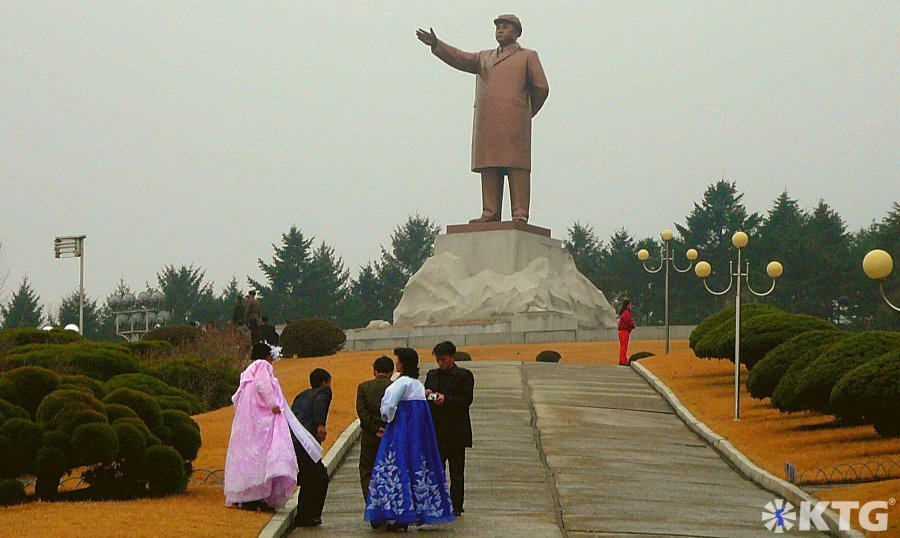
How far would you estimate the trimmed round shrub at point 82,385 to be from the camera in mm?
12820

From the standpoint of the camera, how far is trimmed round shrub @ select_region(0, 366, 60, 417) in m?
12.4

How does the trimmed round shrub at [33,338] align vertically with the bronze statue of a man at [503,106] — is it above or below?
below

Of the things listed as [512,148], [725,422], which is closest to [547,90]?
[512,148]

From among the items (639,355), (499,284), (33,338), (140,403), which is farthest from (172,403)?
(499,284)

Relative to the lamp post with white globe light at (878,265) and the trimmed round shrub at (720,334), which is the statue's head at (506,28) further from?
the lamp post with white globe light at (878,265)

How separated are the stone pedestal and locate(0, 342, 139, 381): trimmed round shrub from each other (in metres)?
18.1

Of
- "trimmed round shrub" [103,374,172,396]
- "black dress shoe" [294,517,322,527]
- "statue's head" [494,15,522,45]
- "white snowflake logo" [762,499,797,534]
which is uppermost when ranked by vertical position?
"statue's head" [494,15,522,45]

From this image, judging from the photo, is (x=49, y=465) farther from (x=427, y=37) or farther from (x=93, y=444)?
(x=427, y=37)

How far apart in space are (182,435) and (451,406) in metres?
3.00

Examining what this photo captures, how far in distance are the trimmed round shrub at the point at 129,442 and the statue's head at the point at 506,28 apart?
27690 millimetres

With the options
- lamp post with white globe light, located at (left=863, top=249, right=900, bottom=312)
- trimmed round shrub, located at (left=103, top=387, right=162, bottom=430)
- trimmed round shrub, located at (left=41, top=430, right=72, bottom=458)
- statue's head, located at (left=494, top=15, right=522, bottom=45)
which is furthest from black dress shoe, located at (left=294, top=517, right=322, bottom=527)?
statue's head, located at (left=494, top=15, right=522, bottom=45)

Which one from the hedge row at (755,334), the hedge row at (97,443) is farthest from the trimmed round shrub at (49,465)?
the hedge row at (755,334)

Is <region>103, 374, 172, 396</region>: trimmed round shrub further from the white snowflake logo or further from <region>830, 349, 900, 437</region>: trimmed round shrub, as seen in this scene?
<region>830, 349, 900, 437</region>: trimmed round shrub

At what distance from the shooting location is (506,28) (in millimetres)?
37781
